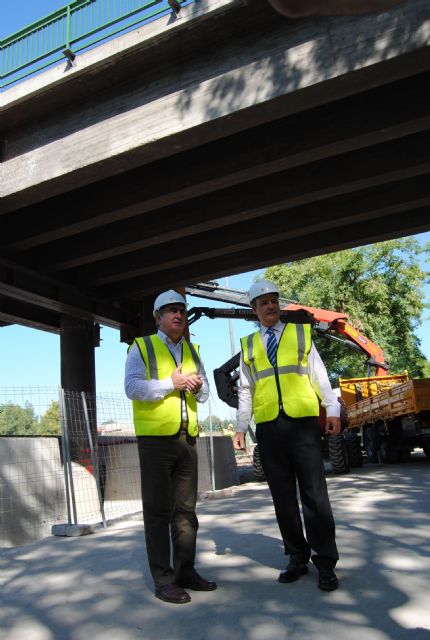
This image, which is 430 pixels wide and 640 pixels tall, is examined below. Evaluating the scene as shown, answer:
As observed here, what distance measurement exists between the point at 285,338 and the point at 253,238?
7.71 meters

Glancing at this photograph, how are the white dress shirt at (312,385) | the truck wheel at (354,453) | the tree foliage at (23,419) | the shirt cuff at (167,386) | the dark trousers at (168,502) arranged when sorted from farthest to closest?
the truck wheel at (354,453) < the tree foliage at (23,419) < the white dress shirt at (312,385) < the shirt cuff at (167,386) < the dark trousers at (168,502)

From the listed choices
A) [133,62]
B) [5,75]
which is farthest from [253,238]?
[5,75]

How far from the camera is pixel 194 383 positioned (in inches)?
142

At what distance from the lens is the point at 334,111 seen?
809 centimetres

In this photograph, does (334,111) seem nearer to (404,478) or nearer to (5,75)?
(5,75)

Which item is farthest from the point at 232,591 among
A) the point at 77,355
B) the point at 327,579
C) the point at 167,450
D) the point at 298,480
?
the point at 77,355

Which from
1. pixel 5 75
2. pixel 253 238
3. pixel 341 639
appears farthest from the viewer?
pixel 253 238

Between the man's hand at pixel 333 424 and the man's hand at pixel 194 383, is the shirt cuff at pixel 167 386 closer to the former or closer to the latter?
the man's hand at pixel 194 383

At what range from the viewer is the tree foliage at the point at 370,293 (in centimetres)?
2583

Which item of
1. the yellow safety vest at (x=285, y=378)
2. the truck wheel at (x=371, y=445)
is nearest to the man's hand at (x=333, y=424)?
the yellow safety vest at (x=285, y=378)

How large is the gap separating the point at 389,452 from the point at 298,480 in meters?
11.8

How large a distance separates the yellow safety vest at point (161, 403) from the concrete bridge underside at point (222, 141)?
458cm

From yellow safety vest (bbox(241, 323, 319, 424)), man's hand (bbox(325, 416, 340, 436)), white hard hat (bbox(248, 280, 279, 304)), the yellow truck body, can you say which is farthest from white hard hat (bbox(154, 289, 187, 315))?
the yellow truck body

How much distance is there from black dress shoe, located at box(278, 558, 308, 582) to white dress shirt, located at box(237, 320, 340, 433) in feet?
3.18
